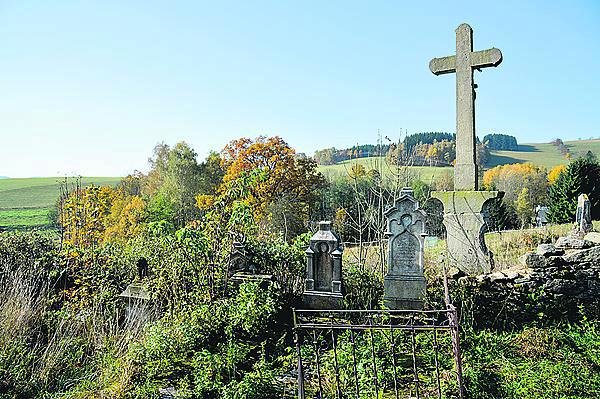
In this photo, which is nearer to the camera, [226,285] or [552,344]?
[552,344]

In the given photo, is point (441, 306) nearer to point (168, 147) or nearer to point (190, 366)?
point (190, 366)

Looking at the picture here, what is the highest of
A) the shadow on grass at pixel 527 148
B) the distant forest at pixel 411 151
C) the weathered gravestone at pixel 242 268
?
the shadow on grass at pixel 527 148

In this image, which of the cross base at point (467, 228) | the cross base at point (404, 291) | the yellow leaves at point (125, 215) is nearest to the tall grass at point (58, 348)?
the cross base at point (404, 291)

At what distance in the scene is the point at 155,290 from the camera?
7.45 metres

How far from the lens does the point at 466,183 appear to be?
26.7ft

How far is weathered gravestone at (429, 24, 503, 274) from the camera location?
7.89 metres

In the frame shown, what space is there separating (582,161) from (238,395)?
2784cm

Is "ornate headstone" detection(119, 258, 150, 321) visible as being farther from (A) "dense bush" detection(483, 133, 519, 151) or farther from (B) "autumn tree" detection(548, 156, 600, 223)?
(A) "dense bush" detection(483, 133, 519, 151)

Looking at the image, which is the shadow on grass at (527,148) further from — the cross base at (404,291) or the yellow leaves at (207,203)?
the cross base at (404,291)

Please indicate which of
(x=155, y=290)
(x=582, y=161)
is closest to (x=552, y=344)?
(x=155, y=290)

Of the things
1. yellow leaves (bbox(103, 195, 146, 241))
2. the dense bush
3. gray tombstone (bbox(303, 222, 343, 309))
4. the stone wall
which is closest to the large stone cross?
the stone wall

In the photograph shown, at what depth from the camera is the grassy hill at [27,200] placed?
18172 millimetres

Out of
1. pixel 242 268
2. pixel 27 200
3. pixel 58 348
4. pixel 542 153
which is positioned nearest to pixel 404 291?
pixel 242 268

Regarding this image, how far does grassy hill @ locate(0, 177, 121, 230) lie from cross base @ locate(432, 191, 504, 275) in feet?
37.1
